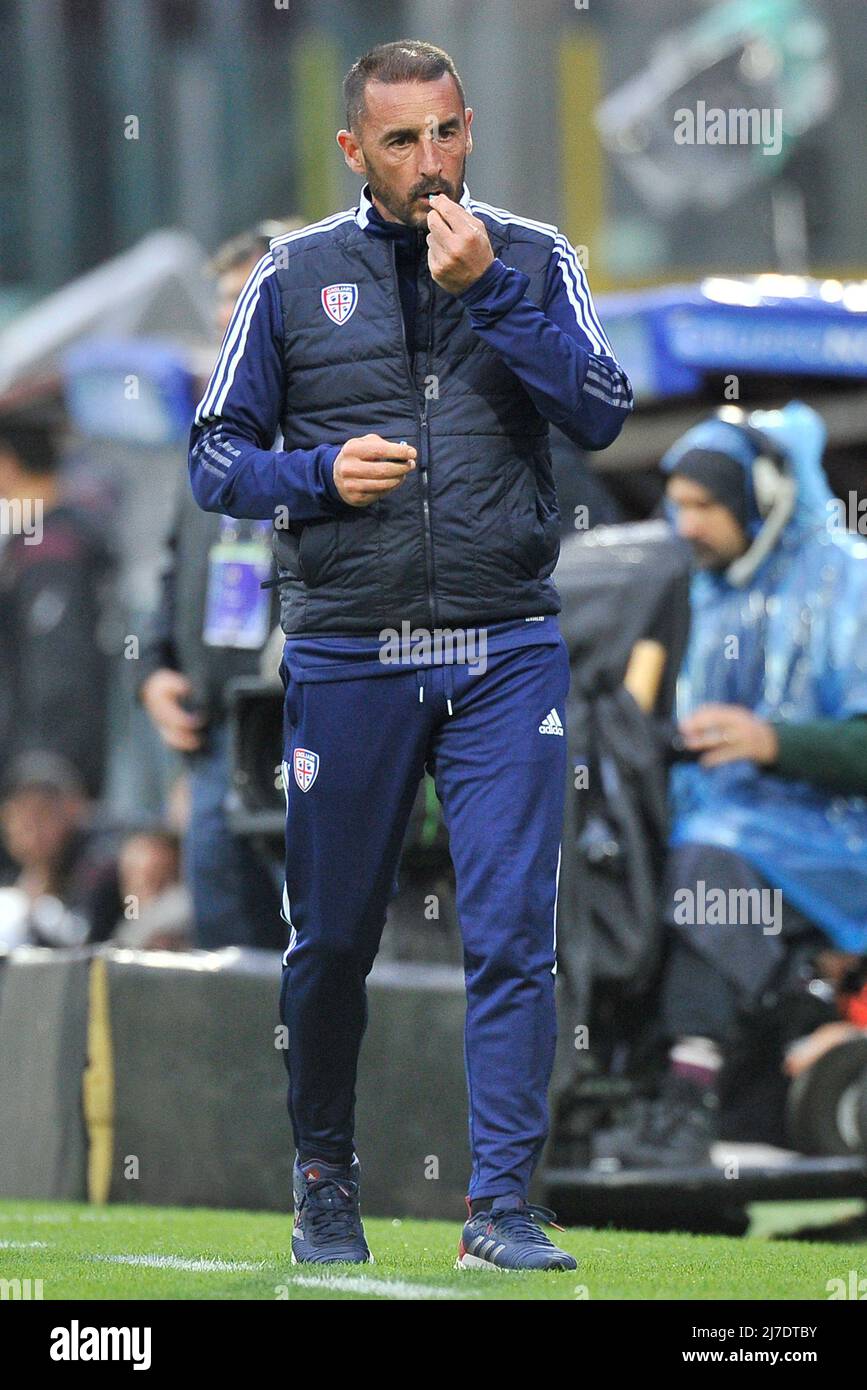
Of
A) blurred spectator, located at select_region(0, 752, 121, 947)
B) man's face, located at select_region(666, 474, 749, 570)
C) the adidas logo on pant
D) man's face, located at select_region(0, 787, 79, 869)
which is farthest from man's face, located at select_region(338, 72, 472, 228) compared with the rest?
man's face, located at select_region(0, 787, 79, 869)

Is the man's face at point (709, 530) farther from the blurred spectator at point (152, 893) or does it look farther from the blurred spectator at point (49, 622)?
the blurred spectator at point (49, 622)

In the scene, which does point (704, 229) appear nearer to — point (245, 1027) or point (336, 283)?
point (245, 1027)

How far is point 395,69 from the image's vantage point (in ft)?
16.5

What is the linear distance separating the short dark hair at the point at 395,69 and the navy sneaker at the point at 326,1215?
6.06ft

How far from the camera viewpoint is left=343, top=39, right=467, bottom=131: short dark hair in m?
5.01

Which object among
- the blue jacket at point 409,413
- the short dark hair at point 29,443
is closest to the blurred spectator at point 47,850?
the short dark hair at point 29,443

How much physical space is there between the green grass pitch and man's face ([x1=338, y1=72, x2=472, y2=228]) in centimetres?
179

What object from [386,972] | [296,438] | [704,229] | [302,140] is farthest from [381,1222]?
[302,140]

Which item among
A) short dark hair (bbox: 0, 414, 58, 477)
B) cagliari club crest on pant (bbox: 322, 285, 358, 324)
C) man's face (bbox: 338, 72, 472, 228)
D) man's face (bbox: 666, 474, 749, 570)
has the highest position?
short dark hair (bbox: 0, 414, 58, 477)

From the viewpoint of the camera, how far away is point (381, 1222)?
6.60m

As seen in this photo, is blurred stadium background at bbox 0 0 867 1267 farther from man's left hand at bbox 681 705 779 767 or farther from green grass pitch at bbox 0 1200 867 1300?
green grass pitch at bbox 0 1200 867 1300

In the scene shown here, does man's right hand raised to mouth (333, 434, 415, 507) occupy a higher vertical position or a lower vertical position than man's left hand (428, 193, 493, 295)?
lower

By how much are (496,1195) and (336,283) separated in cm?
161

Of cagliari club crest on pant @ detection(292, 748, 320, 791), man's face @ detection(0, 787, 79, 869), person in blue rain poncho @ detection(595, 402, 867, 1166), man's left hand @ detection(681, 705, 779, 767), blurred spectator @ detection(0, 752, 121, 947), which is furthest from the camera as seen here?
man's face @ detection(0, 787, 79, 869)
